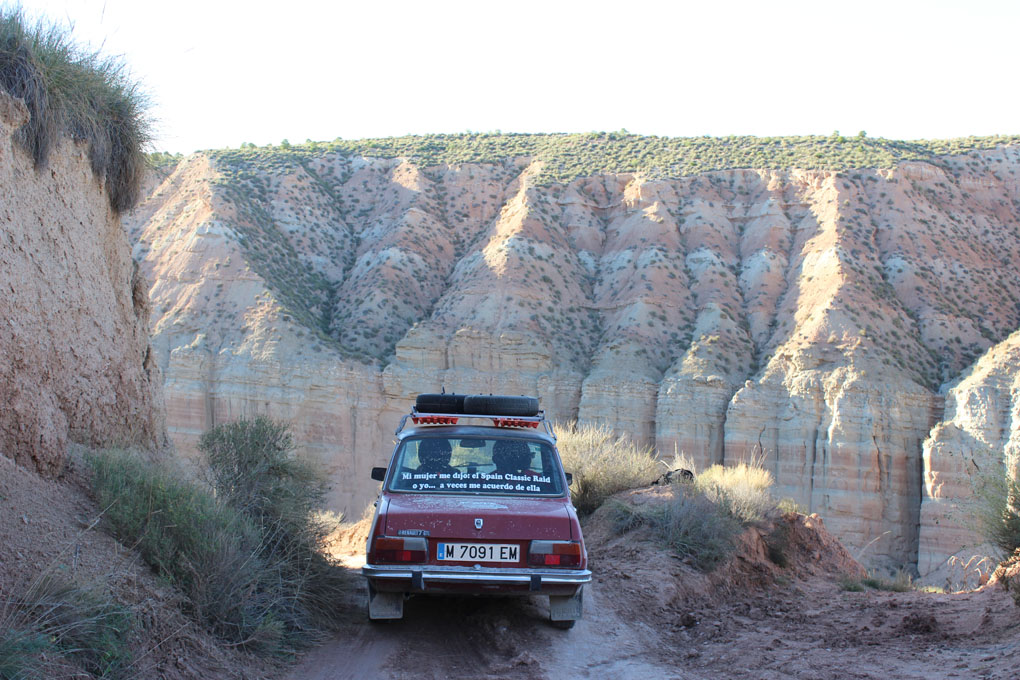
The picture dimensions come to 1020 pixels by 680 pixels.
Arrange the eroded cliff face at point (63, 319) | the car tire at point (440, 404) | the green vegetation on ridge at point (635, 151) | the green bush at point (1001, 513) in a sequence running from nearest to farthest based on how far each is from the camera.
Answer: the eroded cliff face at point (63, 319)
the green bush at point (1001, 513)
the car tire at point (440, 404)
the green vegetation on ridge at point (635, 151)

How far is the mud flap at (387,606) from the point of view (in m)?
6.94

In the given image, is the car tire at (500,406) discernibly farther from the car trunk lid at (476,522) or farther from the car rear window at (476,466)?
the car trunk lid at (476,522)

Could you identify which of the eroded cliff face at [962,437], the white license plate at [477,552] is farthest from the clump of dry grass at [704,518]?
the eroded cliff face at [962,437]

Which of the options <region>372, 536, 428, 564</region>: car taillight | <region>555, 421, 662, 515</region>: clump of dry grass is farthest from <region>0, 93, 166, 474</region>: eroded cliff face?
<region>555, 421, 662, 515</region>: clump of dry grass

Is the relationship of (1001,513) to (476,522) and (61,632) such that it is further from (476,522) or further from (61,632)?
(61,632)

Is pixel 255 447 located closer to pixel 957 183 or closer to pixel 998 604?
pixel 998 604

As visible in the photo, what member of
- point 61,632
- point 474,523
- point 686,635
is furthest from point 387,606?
point 61,632

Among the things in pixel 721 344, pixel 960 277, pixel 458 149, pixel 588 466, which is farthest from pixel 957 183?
pixel 588 466

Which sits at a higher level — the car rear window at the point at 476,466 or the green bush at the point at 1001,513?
the car rear window at the point at 476,466

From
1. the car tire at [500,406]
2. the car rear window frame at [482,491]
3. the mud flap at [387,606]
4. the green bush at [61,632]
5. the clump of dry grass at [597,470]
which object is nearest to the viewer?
the green bush at [61,632]

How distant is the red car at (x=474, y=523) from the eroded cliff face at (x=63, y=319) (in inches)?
102

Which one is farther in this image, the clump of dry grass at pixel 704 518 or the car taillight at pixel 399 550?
the clump of dry grass at pixel 704 518

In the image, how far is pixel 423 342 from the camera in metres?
32.8

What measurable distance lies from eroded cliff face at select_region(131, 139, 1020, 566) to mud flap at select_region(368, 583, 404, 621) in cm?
2367
